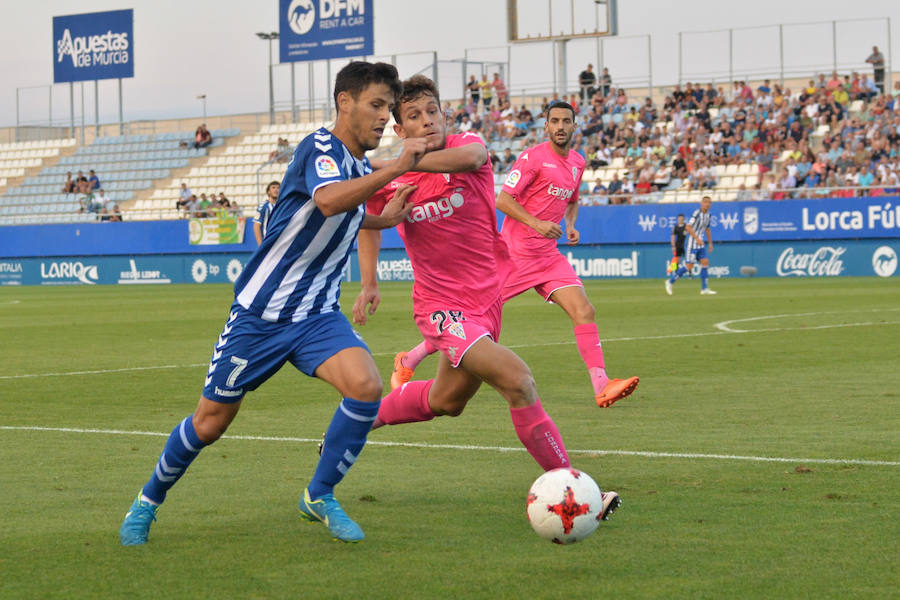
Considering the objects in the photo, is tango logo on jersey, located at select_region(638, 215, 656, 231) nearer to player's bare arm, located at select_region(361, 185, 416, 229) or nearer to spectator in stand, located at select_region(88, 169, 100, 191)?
spectator in stand, located at select_region(88, 169, 100, 191)

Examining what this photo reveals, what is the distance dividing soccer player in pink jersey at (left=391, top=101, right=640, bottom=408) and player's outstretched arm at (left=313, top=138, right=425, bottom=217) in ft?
14.3

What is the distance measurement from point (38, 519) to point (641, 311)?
57.0 ft

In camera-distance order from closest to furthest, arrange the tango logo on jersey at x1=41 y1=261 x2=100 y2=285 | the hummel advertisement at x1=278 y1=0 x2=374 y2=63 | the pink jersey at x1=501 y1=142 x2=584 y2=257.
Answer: the pink jersey at x1=501 y1=142 x2=584 y2=257
the tango logo on jersey at x1=41 y1=261 x2=100 y2=285
the hummel advertisement at x1=278 y1=0 x2=374 y2=63

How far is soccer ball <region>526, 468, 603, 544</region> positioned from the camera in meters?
5.30

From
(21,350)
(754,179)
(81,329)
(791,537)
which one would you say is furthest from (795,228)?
(791,537)

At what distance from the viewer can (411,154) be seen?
5.21m

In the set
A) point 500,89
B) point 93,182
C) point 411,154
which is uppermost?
point 500,89

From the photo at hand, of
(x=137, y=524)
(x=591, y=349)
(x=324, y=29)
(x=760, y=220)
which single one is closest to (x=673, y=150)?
(x=760, y=220)

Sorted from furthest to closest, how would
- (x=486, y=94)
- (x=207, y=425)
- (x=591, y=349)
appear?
1. (x=486, y=94)
2. (x=591, y=349)
3. (x=207, y=425)

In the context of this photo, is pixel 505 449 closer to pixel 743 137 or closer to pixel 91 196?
pixel 743 137

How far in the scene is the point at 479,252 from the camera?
6.63m

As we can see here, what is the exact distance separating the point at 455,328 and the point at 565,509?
4.31 feet

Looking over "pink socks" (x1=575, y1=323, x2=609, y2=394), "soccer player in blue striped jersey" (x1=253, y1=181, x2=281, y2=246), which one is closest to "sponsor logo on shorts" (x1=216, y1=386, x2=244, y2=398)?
"pink socks" (x1=575, y1=323, x2=609, y2=394)

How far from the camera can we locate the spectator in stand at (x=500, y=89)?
46344 millimetres
